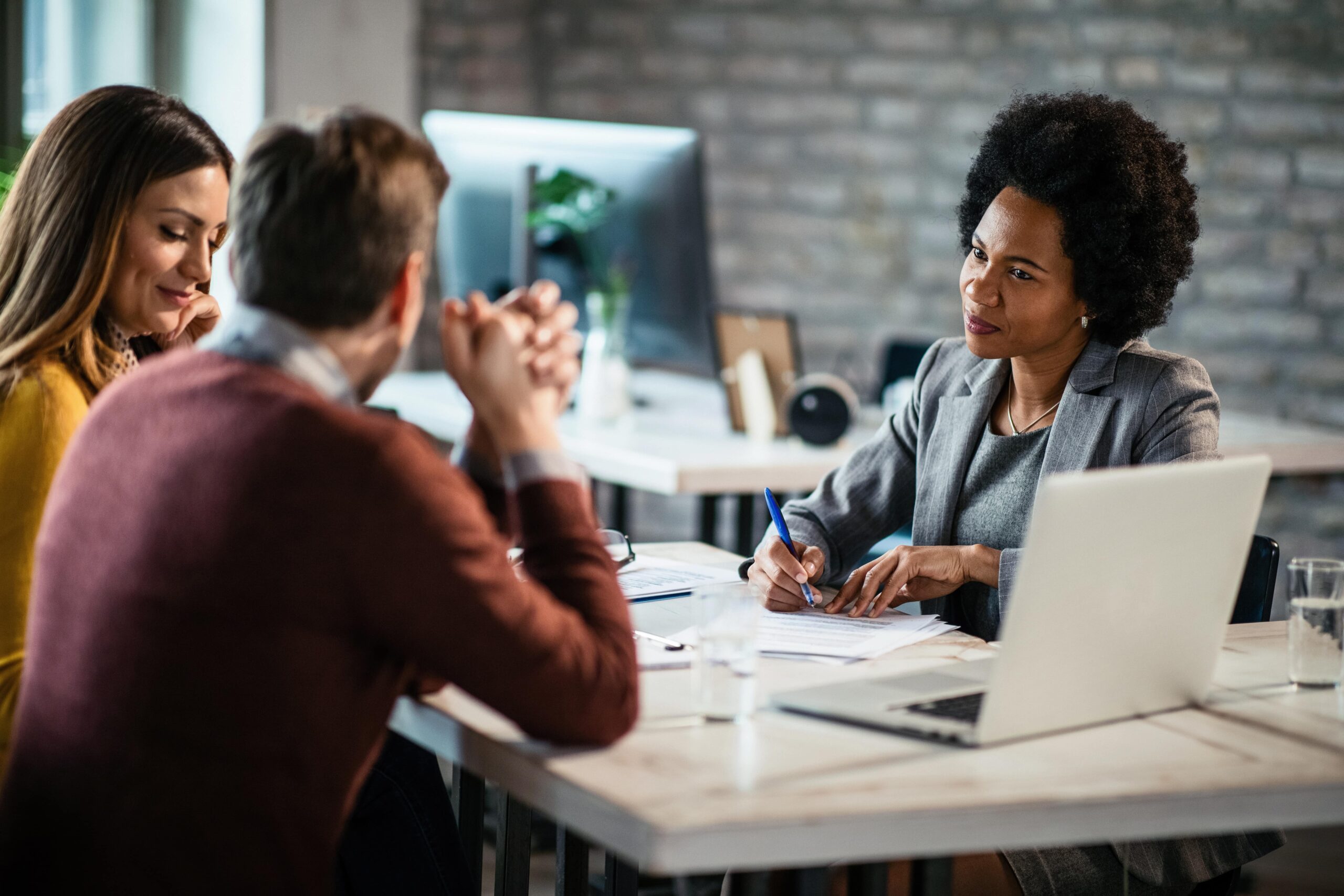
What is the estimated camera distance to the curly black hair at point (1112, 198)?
70.2 inches

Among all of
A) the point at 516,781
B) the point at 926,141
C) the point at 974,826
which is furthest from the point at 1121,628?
the point at 926,141

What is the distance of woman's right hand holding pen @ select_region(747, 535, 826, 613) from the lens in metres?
1.64

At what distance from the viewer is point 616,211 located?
302 centimetres

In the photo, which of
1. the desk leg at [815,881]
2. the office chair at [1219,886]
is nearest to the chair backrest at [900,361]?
the office chair at [1219,886]

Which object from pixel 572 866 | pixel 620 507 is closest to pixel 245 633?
pixel 572 866

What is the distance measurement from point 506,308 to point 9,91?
3204 millimetres

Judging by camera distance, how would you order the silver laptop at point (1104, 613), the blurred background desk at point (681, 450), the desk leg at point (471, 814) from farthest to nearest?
the blurred background desk at point (681, 450), the desk leg at point (471, 814), the silver laptop at point (1104, 613)

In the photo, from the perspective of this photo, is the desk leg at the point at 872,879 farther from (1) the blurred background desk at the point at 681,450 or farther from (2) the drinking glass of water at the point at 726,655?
(1) the blurred background desk at the point at 681,450

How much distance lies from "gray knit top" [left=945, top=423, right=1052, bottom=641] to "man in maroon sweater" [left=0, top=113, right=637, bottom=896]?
2.57 ft

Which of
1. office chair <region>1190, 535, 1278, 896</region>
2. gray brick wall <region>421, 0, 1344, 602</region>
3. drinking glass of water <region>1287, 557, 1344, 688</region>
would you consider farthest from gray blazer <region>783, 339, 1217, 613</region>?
gray brick wall <region>421, 0, 1344, 602</region>

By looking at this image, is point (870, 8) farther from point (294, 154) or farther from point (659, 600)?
point (294, 154)

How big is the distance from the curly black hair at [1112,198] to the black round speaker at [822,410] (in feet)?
3.18

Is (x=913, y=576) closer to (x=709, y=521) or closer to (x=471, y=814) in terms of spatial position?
(x=471, y=814)

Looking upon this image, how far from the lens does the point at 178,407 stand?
1.04 metres
